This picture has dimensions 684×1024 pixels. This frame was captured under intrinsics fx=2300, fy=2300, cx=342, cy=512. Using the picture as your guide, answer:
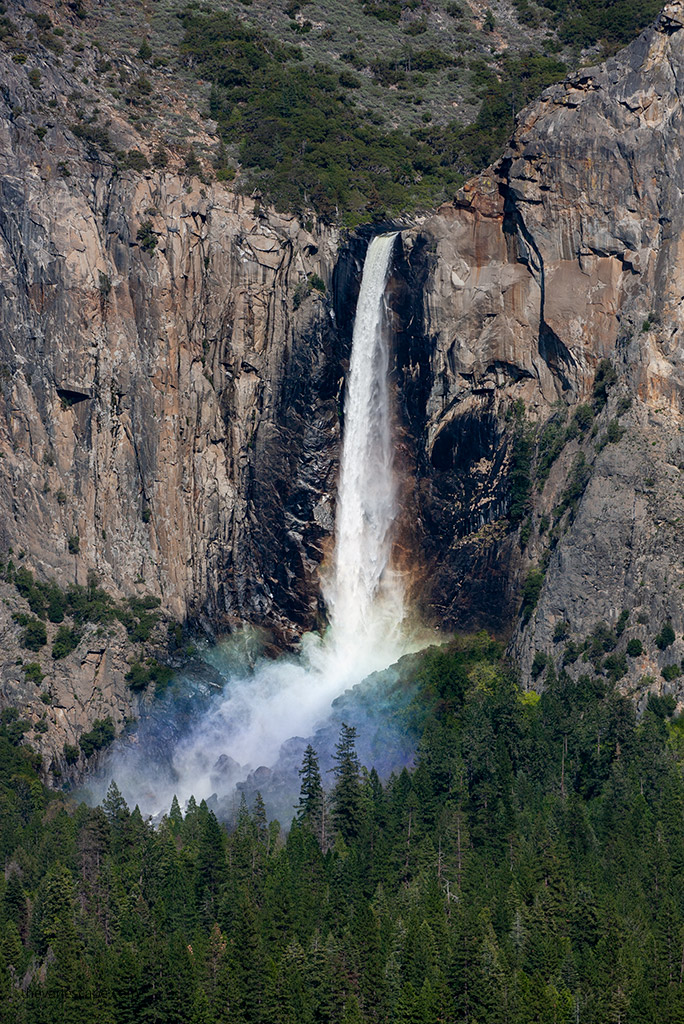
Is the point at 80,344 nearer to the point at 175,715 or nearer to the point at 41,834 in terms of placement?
the point at 175,715

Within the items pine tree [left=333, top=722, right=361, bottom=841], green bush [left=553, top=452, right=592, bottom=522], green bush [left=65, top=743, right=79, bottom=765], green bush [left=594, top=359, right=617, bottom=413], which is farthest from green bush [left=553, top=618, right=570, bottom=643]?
green bush [left=65, top=743, right=79, bottom=765]

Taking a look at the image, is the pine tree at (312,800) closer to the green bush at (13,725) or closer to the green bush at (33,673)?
the green bush at (13,725)

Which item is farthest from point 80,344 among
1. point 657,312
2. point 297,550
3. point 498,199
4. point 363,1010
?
point 363,1010

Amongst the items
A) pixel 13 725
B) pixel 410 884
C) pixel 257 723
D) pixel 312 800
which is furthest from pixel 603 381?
pixel 13 725

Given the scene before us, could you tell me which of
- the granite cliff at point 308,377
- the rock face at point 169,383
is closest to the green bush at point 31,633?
the granite cliff at point 308,377

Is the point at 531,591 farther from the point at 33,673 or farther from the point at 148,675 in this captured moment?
the point at 33,673

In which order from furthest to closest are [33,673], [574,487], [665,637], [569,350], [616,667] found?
[33,673] < [569,350] < [574,487] < [616,667] < [665,637]

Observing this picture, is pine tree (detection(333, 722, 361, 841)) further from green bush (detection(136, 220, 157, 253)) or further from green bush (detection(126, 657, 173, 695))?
green bush (detection(136, 220, 157, 253))
